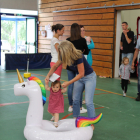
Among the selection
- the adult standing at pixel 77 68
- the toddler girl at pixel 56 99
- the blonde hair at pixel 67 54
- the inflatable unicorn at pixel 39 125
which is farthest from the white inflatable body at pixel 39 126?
the blonde hair at pixel 67 54

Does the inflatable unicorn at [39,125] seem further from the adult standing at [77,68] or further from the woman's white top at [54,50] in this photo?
the woman's white top at [54,50]

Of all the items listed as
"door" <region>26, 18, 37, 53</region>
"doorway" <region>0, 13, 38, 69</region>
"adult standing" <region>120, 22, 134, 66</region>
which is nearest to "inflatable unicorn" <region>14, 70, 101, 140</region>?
"adult standing" <region>120, 22, 134, 66</region>

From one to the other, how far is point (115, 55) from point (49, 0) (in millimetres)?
4971

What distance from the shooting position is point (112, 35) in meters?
8.42

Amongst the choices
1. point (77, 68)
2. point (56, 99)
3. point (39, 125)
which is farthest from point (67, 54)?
point (39, 125)

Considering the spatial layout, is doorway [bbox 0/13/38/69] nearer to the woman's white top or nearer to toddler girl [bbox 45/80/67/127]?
the woman's white top

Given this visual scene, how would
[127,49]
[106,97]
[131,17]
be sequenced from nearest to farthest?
[106,97] < [127,49] < [131,17]

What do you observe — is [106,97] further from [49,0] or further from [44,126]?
[49,0]

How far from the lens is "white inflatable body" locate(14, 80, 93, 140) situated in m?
2.89

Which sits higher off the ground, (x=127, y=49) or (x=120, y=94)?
(x=127, y=49)

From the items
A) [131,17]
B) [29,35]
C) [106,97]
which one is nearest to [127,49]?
[106,97]

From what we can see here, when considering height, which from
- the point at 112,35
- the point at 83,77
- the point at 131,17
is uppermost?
the point at 131,17

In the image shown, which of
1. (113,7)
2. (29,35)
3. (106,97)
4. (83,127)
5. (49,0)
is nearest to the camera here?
(83,127)

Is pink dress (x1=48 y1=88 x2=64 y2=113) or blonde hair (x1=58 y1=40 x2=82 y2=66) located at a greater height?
blonde hair (x1=58 y1=40 x2=82 y2=66)
